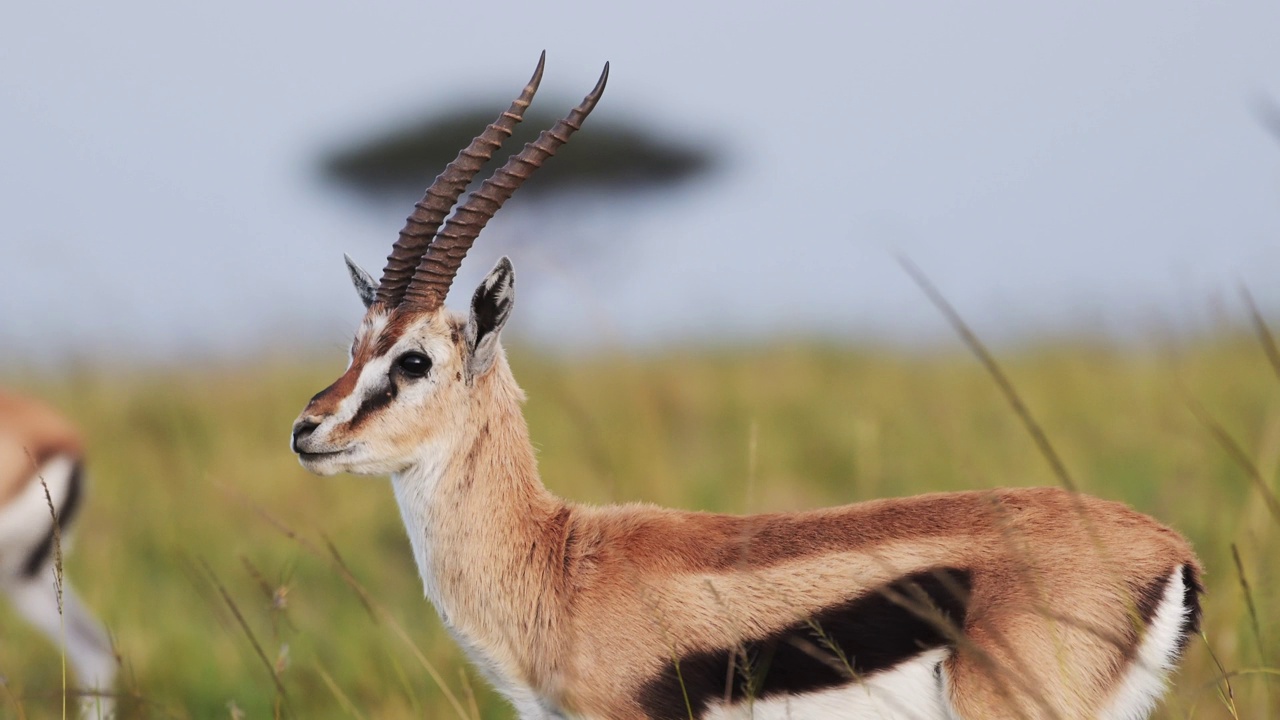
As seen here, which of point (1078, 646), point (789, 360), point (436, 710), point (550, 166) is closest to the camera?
point (1078, 646)

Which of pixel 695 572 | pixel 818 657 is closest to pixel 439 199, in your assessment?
pixel 695 572

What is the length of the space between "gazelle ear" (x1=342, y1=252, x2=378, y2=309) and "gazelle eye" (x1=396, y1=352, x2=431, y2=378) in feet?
2.20

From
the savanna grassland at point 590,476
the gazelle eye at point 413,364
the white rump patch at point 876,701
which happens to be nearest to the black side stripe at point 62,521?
the savanna grassland at point 590,476

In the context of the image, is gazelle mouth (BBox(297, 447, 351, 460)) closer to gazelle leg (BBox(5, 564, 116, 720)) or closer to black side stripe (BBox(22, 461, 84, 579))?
black side stripe (BBox(22, 461, 84, 579))

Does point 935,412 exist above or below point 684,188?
above

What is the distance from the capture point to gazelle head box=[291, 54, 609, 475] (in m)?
3.70

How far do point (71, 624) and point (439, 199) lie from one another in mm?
4108

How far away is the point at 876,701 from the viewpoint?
11.0 feet

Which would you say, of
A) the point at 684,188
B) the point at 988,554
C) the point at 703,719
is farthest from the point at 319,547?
the point at 684,188

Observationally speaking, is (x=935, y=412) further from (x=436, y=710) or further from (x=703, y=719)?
(x=703, y=719)

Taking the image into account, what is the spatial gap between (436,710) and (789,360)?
24.4 feet

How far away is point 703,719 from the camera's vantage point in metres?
3.42

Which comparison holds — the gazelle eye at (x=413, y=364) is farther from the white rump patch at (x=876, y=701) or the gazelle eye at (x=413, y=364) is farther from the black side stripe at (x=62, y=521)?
the black side stripe at (x=62, y=521)

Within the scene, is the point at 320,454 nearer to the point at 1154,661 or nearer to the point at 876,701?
the point at 876,701
